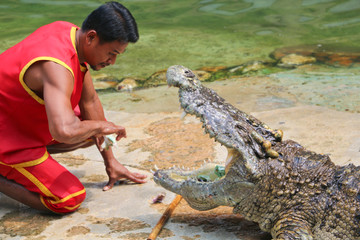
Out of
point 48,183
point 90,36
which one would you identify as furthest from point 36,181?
point 90,36

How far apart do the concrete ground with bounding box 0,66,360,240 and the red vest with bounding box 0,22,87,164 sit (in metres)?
0.51

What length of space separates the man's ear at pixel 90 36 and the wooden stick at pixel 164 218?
4.10 feet

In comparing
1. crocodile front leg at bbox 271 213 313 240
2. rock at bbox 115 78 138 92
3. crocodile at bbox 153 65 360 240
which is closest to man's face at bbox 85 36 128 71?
crocodile at bbox 153 65 360 240

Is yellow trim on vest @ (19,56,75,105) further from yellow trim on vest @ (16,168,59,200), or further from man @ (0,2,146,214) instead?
yellow trim on vest @ (16,168,59,200)

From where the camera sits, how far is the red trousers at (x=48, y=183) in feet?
A: 11.2

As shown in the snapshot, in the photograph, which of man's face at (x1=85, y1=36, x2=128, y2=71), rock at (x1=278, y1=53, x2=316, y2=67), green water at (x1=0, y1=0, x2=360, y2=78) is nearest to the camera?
man's face at (x1=85, y1=36, x2=128, y2=71)

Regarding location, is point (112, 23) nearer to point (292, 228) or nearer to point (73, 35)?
point (73, 35)

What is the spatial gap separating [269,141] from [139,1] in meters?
10.1

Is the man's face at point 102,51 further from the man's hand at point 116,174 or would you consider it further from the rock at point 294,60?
the rock at point 294,60

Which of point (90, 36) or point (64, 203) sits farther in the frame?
point (64, 203)

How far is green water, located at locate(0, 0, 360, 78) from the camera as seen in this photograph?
8180mm

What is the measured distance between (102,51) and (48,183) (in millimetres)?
1026

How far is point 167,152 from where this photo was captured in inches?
175

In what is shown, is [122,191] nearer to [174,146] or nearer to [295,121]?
[174,146]
